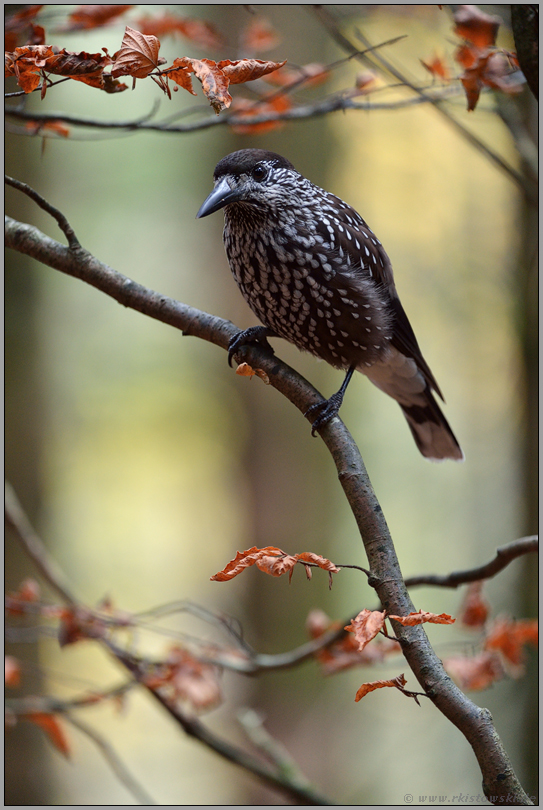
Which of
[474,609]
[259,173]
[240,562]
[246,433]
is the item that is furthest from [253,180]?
[246,433]

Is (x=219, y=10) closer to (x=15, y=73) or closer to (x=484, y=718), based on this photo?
(x=15, y=73)

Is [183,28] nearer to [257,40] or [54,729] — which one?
[257,40]

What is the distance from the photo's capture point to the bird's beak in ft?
5.60

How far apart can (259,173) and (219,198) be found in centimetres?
27

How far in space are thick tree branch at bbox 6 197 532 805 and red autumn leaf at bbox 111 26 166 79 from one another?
21.8 inches

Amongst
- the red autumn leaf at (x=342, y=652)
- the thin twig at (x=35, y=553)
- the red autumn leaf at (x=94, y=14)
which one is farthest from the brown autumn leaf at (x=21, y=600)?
the red autumn leaf at (x=94, y=14)

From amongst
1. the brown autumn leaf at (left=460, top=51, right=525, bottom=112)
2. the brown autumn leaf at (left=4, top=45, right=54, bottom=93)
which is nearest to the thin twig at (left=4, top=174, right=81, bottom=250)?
the brown autumn leaf at (left=4, top=45, right=54, bottom=93)

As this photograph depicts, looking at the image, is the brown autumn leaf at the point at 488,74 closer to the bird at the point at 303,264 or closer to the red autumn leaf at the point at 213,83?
the bird at the point at 303,264

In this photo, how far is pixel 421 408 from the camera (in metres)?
2.79

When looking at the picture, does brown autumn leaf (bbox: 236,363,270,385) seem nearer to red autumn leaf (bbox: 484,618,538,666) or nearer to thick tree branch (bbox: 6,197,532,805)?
thick tree branch (bbox: 6,197,532,805)

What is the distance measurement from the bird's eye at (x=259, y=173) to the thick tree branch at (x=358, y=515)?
18.8 inches

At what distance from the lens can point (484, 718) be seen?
46.9 inches

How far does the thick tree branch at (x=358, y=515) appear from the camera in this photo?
1.19 metres

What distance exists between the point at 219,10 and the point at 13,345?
2699mm
